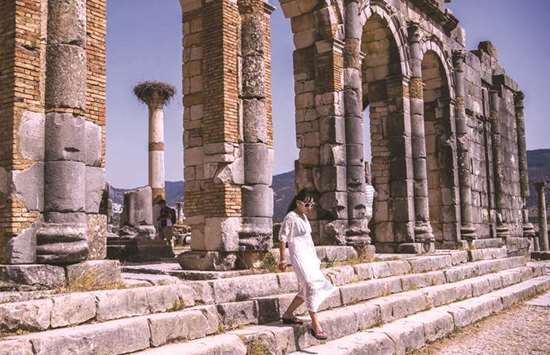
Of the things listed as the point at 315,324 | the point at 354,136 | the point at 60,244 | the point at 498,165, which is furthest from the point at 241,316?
the point at 498,165

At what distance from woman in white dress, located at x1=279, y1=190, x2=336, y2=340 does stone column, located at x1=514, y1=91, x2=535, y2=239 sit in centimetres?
2009

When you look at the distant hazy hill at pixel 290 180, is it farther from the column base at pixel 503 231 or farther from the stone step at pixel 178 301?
the stone step at pixel 178 301

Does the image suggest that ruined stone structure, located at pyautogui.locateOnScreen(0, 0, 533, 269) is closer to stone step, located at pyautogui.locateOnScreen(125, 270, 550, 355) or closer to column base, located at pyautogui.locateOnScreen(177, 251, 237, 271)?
column base, located at pyautogui.locateOnScreen(177, 251, 237, 271)

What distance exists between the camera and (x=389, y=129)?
15758 millimetres

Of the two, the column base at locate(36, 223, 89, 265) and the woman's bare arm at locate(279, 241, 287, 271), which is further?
the woman's bare arm at locate(279, 241, 287, 271)

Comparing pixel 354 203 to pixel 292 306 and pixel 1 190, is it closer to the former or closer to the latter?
pixel 292 306

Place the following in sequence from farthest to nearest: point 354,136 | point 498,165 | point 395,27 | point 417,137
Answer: point 498,165
point 417,137
point 395,27
point 354,136

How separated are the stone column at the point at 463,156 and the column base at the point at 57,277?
13.8 metres

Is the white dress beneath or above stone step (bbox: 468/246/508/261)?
above

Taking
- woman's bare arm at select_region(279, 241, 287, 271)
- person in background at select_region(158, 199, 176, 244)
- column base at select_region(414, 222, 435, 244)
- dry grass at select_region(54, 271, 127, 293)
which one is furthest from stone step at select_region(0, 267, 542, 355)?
person in background at select_region(158, 199, 176, 244)

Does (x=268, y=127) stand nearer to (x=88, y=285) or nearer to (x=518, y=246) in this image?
(x=88, y=285)

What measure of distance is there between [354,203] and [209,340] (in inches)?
282

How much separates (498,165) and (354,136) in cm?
1143

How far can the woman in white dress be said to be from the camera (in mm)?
6391
